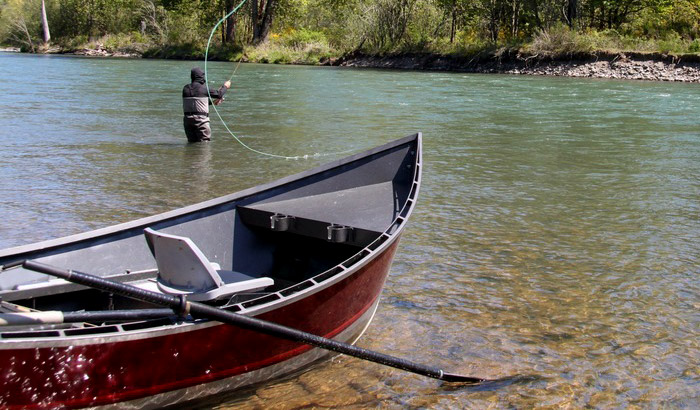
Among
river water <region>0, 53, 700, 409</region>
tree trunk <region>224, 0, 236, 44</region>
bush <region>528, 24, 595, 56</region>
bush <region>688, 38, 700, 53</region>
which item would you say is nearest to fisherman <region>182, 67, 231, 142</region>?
river water <region>0, 53, 700, 409</region>

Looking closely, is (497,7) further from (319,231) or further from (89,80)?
(319,231)

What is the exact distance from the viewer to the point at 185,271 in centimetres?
447

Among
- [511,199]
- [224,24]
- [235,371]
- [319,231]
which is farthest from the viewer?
[224,24]

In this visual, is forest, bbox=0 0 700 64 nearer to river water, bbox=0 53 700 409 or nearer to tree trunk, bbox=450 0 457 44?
tree trunk, bbox=450 0 457 44

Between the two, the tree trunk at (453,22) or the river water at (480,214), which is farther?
the tree trunk at (453,22)

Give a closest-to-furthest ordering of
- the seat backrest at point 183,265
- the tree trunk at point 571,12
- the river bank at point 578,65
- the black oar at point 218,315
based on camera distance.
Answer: the black oar at point 218,315, the seat backrest at point 183,265, the river bank at point 578,65, the tree trunk at point 571,12

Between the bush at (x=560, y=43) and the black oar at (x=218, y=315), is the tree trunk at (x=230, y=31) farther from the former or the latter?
the black oar at (x=218, y=315)

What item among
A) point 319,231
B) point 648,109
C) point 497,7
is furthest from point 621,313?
point 497,7

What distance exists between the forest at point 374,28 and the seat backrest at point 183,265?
3307 cm

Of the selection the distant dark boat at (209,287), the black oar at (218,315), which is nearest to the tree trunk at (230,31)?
the distant dark boat at (209,287)

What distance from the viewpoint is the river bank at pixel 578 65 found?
107 feet

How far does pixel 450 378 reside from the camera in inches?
191

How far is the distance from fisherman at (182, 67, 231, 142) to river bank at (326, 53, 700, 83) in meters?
24.6

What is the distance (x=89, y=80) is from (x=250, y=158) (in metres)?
18.3
